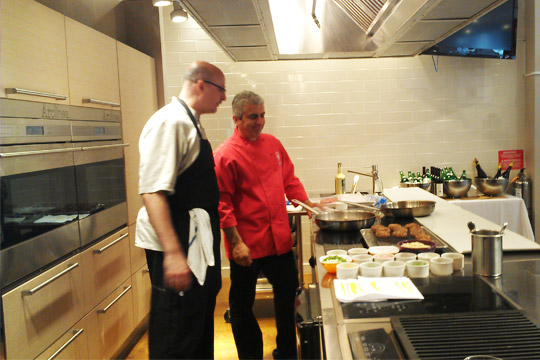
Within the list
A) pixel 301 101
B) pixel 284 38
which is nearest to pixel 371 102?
pixel 301 101

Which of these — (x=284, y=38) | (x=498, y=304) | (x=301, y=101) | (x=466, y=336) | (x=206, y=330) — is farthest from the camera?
(x=301, y=101)

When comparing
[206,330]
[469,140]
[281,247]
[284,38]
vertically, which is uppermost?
[284,38]

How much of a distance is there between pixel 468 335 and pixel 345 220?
1.38 metres

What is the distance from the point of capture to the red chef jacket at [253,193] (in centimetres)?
293

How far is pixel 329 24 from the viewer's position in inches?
141

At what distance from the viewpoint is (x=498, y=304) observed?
4.60ft

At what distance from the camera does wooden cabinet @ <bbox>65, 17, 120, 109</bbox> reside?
2.79 metres

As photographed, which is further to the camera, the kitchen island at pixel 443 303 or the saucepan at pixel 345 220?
the saucepan at pixel 345 220

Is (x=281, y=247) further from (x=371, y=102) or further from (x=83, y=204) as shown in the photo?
(x=371, y=102)

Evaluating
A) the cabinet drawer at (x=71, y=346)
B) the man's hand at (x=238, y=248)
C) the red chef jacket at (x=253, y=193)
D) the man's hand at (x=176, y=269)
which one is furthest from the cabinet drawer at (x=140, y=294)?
the man's hand at (x=176, y=269)

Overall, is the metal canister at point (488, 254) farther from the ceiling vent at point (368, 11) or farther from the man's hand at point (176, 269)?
the ceiling vent at point (368, 11)

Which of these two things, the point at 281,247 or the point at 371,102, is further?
the point at 371,102

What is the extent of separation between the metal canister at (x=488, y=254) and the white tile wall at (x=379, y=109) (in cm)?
347

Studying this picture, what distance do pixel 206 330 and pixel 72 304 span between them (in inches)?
34.0
